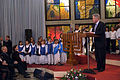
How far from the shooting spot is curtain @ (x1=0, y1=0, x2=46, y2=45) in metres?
12.0

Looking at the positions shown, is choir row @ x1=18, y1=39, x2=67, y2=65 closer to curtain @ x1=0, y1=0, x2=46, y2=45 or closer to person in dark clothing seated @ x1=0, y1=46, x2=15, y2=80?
person in dark clothing seated @ x1=0, y1=46, x2=15, y2=80

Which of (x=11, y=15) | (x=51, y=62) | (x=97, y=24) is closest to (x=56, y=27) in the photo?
(x=11, y=15)

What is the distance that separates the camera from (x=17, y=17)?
39.3 ft

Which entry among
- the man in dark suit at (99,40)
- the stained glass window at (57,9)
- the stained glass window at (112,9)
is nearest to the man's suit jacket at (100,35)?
the man in dark suit at (99,40)

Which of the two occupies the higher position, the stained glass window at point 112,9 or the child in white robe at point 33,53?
the stained glass window at point 112,9

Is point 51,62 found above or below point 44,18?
below

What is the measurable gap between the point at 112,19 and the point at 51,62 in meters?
5.25

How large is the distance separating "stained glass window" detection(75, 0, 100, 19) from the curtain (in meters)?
2.19

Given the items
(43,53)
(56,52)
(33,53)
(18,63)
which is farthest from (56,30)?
(18,63)

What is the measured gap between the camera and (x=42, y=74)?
322 inches

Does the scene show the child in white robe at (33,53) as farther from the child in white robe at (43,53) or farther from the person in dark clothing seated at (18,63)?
the person in dark clothing seated at (18,63)

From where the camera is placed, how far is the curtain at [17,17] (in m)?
12.0

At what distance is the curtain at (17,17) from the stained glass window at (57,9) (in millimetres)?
420

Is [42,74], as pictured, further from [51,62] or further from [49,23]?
[49,23]
